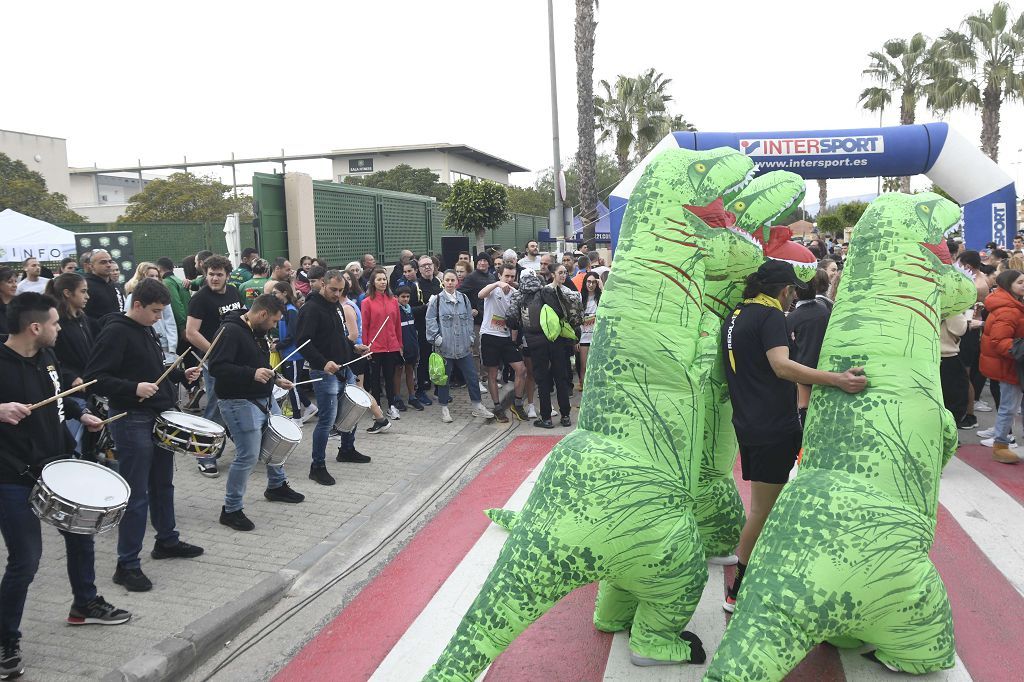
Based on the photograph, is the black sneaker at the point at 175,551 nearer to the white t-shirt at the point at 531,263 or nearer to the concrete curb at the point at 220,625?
the concrete curb at the point at 220,625

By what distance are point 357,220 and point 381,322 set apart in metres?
8.75

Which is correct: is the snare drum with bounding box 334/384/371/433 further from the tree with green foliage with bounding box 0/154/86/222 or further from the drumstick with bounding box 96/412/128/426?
the tree with green foliage with bounding box 0/154/86/222

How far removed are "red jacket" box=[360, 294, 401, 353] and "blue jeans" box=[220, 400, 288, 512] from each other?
348 centimetres

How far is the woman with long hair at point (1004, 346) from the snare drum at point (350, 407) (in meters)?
6.23

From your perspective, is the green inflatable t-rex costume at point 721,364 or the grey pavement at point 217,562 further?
the green inflatable t-rex costume at point 721,364

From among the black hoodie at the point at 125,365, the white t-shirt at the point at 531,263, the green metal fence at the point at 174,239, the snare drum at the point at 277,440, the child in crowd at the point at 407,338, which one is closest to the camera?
the black hoodie at the point at 125,365

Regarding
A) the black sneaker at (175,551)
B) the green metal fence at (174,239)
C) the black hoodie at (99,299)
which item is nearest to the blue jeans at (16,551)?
the black sneaker at (175,551)

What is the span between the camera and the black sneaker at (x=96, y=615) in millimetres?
4512

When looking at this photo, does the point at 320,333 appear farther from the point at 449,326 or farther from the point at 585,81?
the point at 585,81

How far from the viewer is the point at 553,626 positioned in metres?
4.68

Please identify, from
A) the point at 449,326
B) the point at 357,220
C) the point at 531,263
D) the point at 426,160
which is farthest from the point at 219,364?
the point at 426,160

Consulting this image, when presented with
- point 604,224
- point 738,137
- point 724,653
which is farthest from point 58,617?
point 604,224

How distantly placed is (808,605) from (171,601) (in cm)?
385

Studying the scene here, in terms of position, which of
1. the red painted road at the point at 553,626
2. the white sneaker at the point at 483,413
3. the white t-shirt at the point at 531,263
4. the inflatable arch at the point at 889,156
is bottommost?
the red painted road at the point at 553,626
